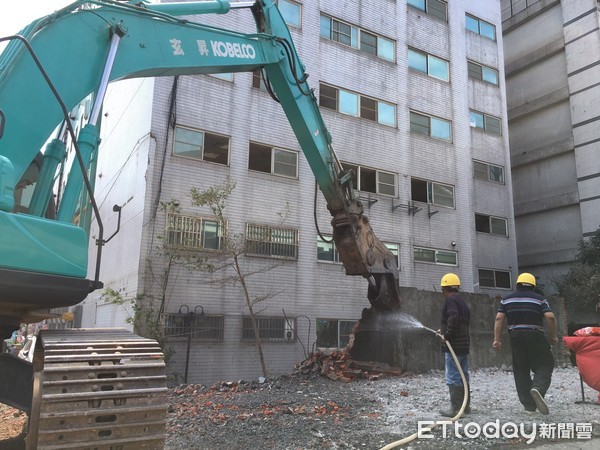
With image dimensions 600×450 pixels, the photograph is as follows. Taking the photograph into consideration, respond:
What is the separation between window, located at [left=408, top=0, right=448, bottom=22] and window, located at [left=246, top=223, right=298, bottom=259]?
11.9 m

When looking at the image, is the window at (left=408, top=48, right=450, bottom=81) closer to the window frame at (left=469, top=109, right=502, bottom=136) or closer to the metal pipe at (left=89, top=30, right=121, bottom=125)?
the window frame at (left=469, top=109, right=502, bottom=136)

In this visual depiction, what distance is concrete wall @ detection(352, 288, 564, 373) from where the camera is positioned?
10627 mm

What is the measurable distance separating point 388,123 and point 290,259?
7032mm

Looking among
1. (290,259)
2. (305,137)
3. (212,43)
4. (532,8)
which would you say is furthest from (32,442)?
(532,8)

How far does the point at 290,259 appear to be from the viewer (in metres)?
15.6

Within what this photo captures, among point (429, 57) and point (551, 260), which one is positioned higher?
point (429, 57)

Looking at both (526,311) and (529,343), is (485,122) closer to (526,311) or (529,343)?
(526,311)

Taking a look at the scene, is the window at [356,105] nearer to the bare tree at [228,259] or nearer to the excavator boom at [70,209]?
the bare tree at [228,259]

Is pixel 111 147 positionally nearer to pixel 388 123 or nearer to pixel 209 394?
pixel 388 123

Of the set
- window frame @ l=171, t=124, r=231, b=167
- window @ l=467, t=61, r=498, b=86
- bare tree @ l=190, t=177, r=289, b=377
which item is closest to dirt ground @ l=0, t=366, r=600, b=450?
bare tree @ l=190, t=177, r=289, b=377

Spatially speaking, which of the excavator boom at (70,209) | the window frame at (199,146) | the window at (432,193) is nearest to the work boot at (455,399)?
the excavator boom at (70,209)

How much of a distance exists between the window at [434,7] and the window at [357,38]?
8.54ft

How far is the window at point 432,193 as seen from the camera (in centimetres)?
1914

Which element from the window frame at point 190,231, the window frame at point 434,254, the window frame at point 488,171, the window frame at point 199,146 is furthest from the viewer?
the window frame at point 488,171
